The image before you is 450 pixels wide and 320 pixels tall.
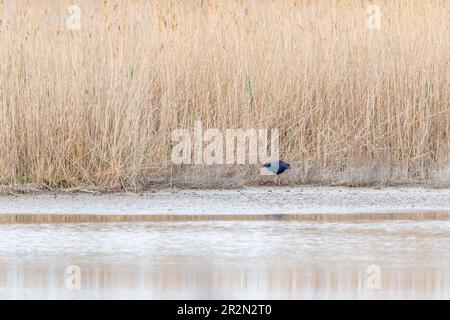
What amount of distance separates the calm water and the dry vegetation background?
1.86 meters

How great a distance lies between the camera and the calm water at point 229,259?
517 cm

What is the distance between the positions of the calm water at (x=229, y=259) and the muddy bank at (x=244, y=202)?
2.29ft

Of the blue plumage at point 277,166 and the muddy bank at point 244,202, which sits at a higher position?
the blue plumage at point 277,166

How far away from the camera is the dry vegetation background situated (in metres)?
8.89

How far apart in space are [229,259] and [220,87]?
3.82 m

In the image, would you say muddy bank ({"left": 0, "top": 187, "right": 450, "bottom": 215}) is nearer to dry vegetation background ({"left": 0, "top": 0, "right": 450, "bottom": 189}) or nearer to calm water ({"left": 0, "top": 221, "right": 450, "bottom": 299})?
dry vegetation background ({"left": 0, "top": 0, "right": 450, "bottom": 189})

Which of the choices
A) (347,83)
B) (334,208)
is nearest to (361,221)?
(334,208)

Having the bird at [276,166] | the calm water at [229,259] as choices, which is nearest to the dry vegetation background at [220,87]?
the bird at [276,166]

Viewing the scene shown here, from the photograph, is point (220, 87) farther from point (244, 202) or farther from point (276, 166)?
point (244, 202)

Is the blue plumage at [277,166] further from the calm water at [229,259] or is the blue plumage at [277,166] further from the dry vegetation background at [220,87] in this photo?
the calm water at [229,259]

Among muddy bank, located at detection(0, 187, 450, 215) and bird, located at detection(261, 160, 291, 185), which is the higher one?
bird, located at detection(261, 160, 291, 185)

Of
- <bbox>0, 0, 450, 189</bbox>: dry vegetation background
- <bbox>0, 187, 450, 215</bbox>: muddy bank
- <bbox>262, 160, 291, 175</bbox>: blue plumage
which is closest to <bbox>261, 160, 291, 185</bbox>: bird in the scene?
<bbox>262, 160, 291, 175</bbox>: blue plumage

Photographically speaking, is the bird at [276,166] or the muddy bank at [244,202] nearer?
the muddy bank at [244,202]

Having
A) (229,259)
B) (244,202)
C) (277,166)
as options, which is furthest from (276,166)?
(229,259)
